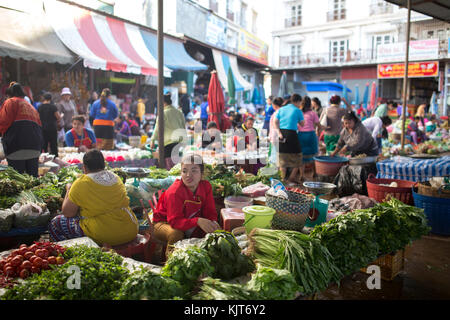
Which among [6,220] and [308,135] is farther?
[308,135]

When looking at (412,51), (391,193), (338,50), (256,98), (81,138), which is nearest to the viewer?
(391,193)

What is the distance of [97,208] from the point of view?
3.06m

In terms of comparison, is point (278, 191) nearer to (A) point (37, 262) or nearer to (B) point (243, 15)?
(A) point (37, 262)

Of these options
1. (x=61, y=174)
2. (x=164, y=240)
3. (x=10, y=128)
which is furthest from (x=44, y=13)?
(x=164, y=240)

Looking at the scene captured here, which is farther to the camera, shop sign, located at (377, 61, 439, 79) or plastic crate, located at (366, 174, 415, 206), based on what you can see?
shop sign, located at (377, 61, 439, 79)

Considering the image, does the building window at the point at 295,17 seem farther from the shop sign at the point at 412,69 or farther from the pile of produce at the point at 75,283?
the pile of produce at the point at 75,283

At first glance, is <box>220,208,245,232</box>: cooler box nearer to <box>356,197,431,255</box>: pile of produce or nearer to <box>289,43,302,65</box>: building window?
<box>356,197,431,255</box>: pile of produce

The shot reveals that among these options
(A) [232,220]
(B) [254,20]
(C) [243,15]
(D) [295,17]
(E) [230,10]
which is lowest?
(A) [232,220]

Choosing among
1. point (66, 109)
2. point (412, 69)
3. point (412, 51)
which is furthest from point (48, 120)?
point (412, 51)

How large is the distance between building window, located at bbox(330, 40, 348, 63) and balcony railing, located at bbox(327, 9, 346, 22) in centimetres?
185

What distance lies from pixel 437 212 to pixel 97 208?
4.13 m

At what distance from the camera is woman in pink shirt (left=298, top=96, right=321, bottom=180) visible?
24.4ft

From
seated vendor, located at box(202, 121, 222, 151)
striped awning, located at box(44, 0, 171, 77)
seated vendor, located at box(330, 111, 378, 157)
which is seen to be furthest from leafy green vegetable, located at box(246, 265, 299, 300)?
striped awning, located at box(44, 0, 171, 77)
